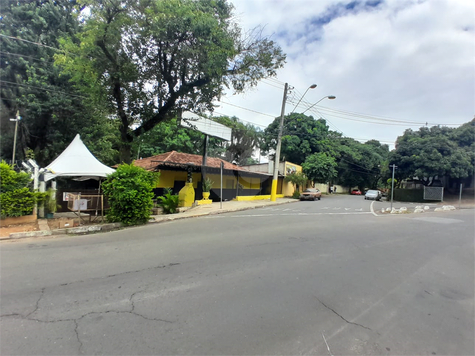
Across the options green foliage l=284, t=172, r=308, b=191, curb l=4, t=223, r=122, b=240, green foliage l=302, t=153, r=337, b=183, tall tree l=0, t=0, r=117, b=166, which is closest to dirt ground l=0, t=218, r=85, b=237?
curb l=4, t=223, r=122, b=240

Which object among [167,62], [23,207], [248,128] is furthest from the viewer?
[248,128]

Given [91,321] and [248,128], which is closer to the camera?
[91,321]

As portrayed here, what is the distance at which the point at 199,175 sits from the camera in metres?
20.2

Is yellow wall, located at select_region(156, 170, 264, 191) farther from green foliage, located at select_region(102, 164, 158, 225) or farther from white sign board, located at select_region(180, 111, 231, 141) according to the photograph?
green foliage, located at select_region(102, 164, 158, 225)

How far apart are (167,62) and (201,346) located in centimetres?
Answer: 1312

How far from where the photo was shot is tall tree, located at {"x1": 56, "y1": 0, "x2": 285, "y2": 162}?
35.7 feet

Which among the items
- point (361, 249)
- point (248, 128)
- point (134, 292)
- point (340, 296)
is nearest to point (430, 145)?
point (248, 128)

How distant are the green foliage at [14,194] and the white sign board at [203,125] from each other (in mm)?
7916

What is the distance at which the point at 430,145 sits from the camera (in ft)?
87.2

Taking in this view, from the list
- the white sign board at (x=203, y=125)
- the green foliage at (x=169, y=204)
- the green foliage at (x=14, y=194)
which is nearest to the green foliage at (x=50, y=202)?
the green foliage at (x=14, y=194)

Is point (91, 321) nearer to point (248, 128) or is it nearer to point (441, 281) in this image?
point (441, 281)

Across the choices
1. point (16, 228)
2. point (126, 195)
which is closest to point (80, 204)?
point (126, 195)

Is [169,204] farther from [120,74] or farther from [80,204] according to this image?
[120,74]

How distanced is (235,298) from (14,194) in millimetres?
9484
